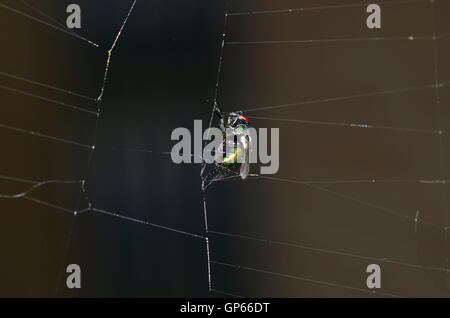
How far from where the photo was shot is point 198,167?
140cm

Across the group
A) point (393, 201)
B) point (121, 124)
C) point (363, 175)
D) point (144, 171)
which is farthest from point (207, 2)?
point (393, 201)

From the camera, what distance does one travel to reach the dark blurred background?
1310mm

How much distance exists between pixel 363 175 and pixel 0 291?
1122mm

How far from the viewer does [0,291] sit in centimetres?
145

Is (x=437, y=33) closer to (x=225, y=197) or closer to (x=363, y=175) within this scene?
(x=363, y=175)

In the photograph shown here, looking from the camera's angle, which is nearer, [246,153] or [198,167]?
[246,153]

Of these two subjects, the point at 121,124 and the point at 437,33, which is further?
the point at 121,124

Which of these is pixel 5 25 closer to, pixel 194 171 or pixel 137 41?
pixel 137 41

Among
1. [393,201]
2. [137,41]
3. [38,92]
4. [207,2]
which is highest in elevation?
[207,2]

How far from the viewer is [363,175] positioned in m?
1.34

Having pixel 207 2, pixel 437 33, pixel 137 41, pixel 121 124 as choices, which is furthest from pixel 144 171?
pixel 437 33

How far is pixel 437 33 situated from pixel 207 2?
2.05ft

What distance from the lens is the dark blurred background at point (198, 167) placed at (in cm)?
131

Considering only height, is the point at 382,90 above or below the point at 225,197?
above
